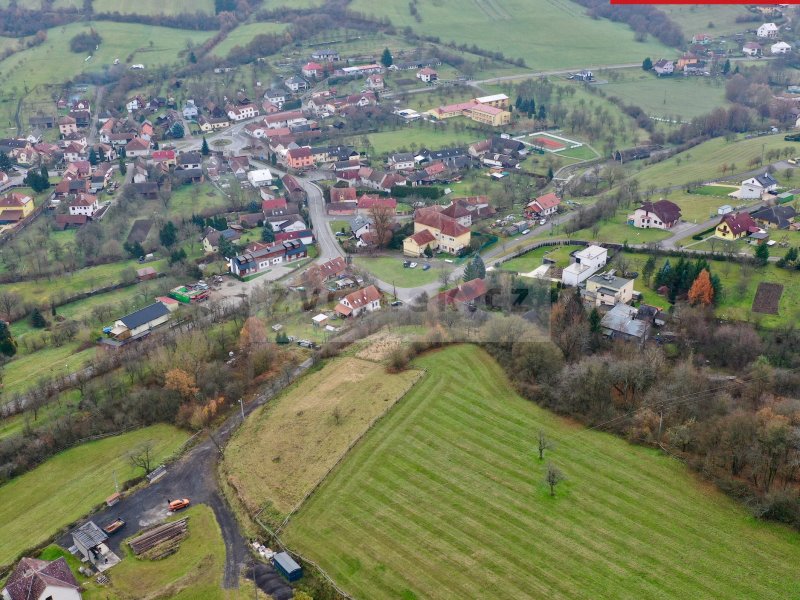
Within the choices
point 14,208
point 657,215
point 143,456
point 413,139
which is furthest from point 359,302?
point 413,139

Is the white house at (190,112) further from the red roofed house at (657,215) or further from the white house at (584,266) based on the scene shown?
the white house at (584,266)

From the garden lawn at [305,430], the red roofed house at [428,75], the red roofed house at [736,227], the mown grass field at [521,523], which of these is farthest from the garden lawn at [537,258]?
the red roofed house at [428,75]

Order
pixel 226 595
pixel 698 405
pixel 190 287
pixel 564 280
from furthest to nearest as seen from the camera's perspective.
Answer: pixel 190 287
pixel 564 280
pixel 698 405
pixel 226 595

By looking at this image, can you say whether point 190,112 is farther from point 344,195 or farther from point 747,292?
point 747,292

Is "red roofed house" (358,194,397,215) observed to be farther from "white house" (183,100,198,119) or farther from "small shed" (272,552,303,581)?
"small shed" (272,552,303,581)

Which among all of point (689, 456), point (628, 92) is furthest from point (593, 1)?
point (689, 456)

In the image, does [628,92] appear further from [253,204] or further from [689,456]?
[689,456]
